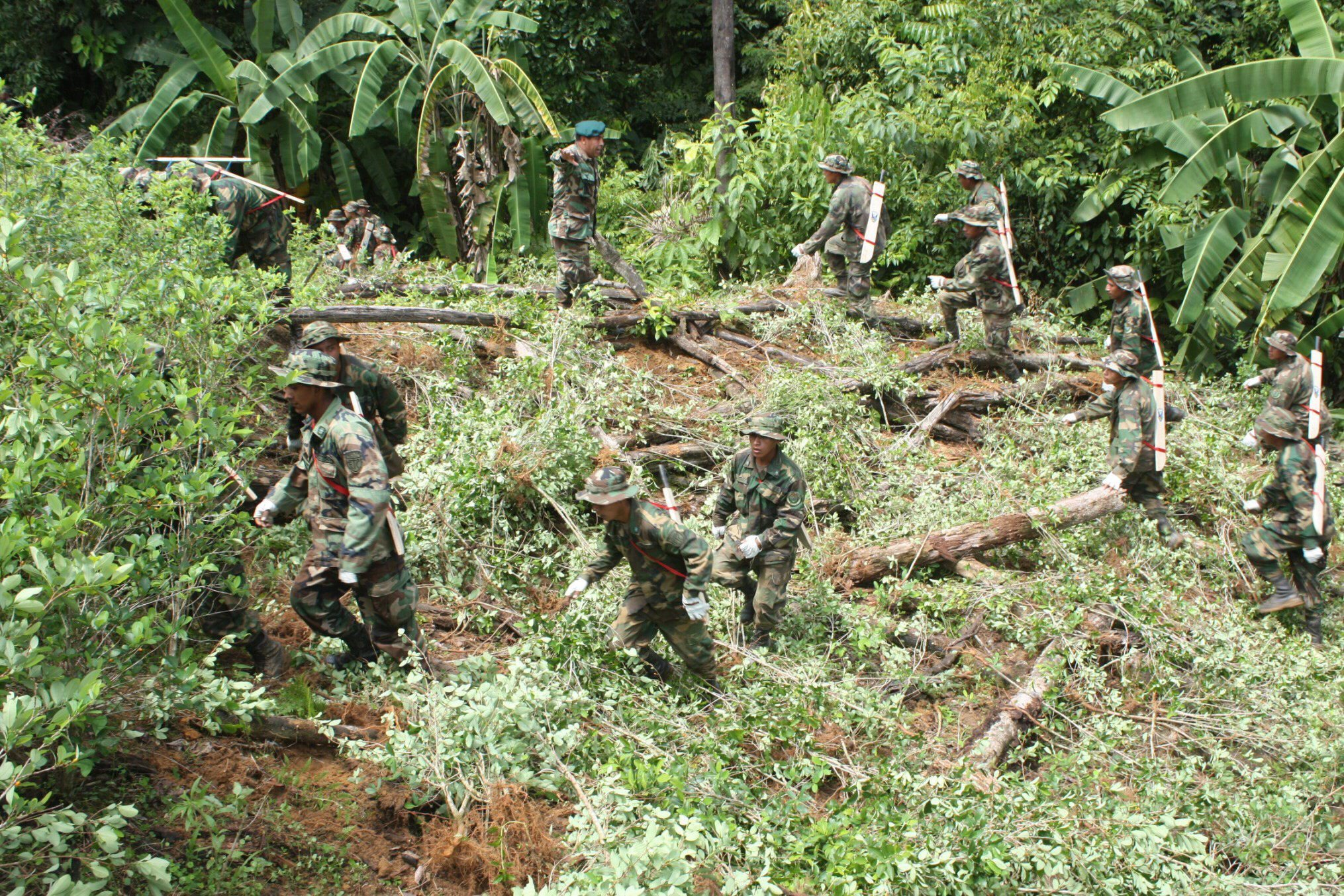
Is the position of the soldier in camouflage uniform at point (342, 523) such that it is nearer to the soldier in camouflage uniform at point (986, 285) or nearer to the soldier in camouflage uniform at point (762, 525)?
the soldier in camouflage uniform at point (762, 525)

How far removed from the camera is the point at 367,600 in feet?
18.7

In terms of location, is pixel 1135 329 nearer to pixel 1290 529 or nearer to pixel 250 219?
pixel 1290 529

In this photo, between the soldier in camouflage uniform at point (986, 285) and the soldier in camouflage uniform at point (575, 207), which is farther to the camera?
the soldier in camouflage uniform at point (986, 285)

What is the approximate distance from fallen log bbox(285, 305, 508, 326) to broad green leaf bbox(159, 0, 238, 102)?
273 inches

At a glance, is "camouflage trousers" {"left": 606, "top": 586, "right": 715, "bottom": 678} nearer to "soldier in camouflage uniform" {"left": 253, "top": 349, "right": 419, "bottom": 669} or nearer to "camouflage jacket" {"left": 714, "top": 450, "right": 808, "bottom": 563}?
"camouflage jacket" {"left": 714, "top": 450, "right": 808, "bottom": 563}

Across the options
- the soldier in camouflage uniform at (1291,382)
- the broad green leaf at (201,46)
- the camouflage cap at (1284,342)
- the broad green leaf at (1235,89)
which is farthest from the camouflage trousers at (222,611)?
the broad green leaf at (201,46)

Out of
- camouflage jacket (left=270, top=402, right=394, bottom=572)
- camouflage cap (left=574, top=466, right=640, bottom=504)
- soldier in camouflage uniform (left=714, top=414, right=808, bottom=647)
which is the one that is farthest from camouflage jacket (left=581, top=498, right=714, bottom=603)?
camouflage jacket (left=270, top=402, right=394, bottom=572)

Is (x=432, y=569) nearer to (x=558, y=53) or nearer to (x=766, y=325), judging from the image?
(x=766, y=325)

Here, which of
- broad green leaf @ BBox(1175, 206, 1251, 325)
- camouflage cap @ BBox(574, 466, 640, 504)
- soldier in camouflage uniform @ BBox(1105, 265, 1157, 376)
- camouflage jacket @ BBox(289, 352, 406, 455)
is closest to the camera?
camouflage cap @ BBox(574, 466, 640, 504)

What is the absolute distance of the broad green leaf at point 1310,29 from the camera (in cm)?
1082

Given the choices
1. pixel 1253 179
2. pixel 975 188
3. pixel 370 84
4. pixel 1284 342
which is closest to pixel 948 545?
pixel 1284 342

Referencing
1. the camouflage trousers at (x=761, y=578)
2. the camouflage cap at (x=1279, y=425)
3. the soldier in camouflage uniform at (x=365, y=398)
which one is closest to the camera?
the soldier in camouflage uniform at (x=365, y=398)

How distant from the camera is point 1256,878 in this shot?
5.34 m

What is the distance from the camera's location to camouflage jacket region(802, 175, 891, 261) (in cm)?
1139
